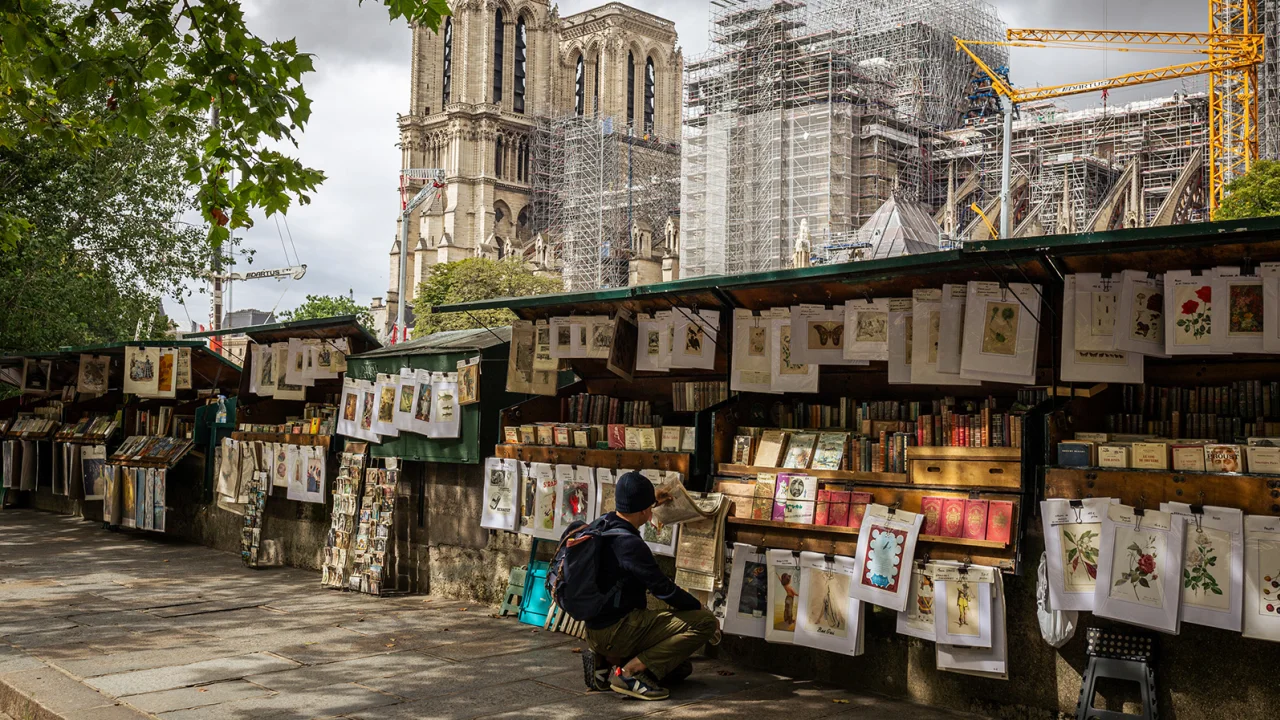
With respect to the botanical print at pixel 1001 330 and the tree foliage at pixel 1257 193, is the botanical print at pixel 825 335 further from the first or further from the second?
the tree foliage at pixel 1257 193

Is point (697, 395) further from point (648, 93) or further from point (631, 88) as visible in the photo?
point (648, 93)

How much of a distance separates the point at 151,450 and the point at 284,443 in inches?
134

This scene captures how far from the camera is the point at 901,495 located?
7055 mm

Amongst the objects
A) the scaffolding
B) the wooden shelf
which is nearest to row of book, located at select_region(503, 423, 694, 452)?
the wooden shelf

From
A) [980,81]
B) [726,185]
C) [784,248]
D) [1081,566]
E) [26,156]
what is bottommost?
[1081,566]

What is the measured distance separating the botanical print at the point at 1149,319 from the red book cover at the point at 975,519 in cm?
129

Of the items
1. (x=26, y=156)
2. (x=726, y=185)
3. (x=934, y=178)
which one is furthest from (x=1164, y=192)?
(x=26, y=156)

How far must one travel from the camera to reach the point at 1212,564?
573 cm

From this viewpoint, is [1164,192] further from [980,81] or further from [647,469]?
[647,469]

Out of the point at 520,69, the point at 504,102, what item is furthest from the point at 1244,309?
the point at 520,69

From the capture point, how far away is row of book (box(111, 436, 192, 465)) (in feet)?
48.9

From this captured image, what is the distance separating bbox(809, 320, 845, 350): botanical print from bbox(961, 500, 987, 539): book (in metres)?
1.63

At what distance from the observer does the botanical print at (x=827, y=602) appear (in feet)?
23.5

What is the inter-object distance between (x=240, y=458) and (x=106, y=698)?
23.1ft
